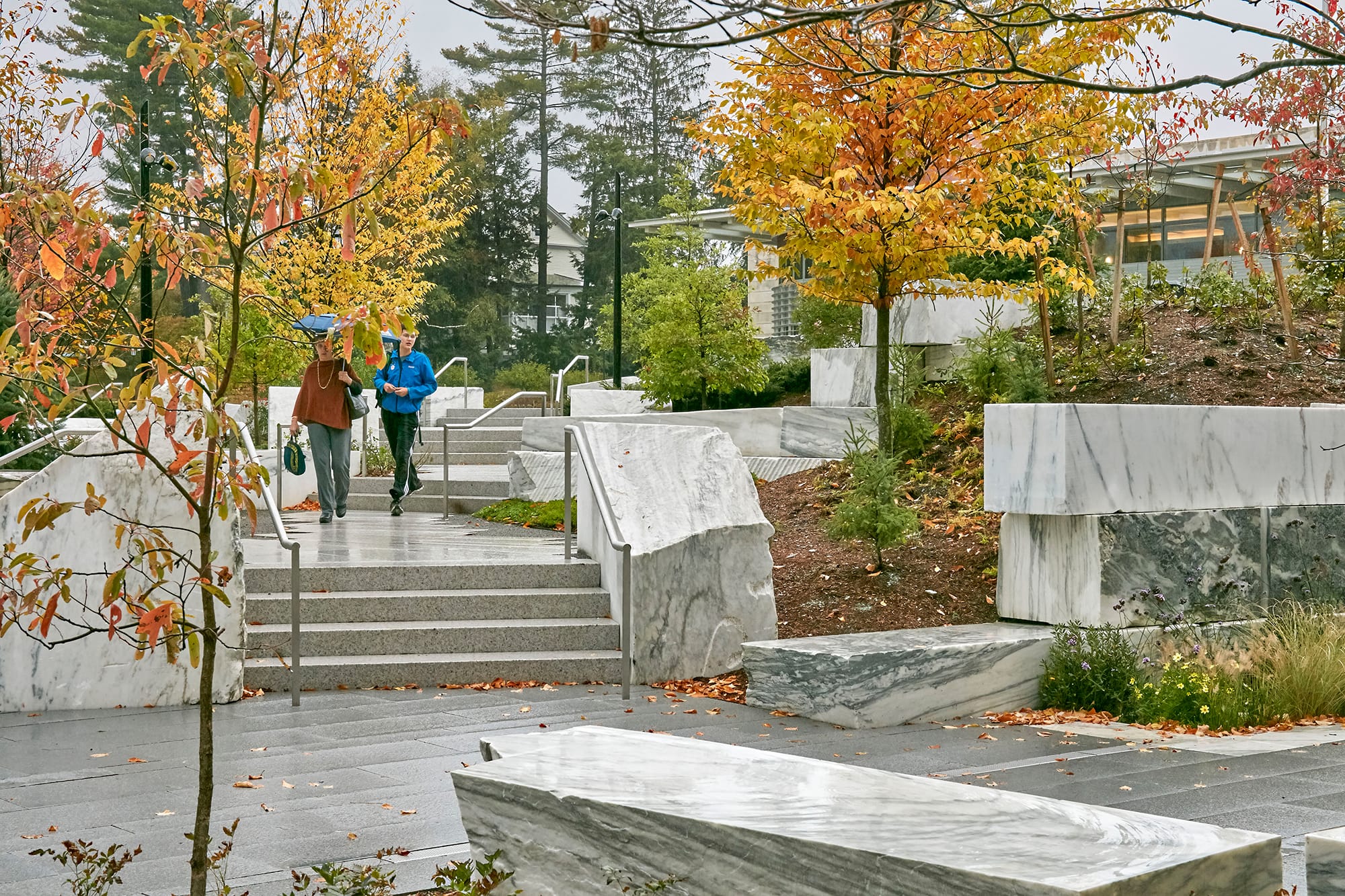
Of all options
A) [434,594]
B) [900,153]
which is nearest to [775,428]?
[900,153]

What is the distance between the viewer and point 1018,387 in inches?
487

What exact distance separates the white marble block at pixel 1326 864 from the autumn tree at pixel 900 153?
7.45 m

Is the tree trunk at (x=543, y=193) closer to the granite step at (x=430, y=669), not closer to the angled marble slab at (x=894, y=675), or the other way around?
the granite step at (x=430, y=669)

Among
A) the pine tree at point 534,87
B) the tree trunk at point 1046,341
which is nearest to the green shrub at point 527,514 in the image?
the tree trunk at point 1046,341

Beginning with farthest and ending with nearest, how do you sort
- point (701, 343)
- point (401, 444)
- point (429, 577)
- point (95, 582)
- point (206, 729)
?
point (701, 343) → point (401, 444) → point (429, 577) → point (95, 582) → point (206, 729)

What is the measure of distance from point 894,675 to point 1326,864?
4.57 meters

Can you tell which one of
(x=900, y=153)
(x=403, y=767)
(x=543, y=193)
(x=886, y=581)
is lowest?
(x=403, y=767)

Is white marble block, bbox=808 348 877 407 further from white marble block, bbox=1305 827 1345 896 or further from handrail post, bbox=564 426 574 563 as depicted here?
white marble block, bbox=1305 827 1345 896

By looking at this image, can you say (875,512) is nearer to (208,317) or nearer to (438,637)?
(438,637)

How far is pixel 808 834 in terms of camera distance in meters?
3.37

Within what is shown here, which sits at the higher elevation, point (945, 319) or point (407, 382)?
point (945, 319)

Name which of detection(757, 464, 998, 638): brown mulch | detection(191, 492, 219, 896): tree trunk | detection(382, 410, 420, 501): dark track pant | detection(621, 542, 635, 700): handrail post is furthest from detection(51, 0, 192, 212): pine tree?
detection(191, 492, 219, 896): tree trunk

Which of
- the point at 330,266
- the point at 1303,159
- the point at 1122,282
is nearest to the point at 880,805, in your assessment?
the point at 1303,159

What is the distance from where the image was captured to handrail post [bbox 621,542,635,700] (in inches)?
310
